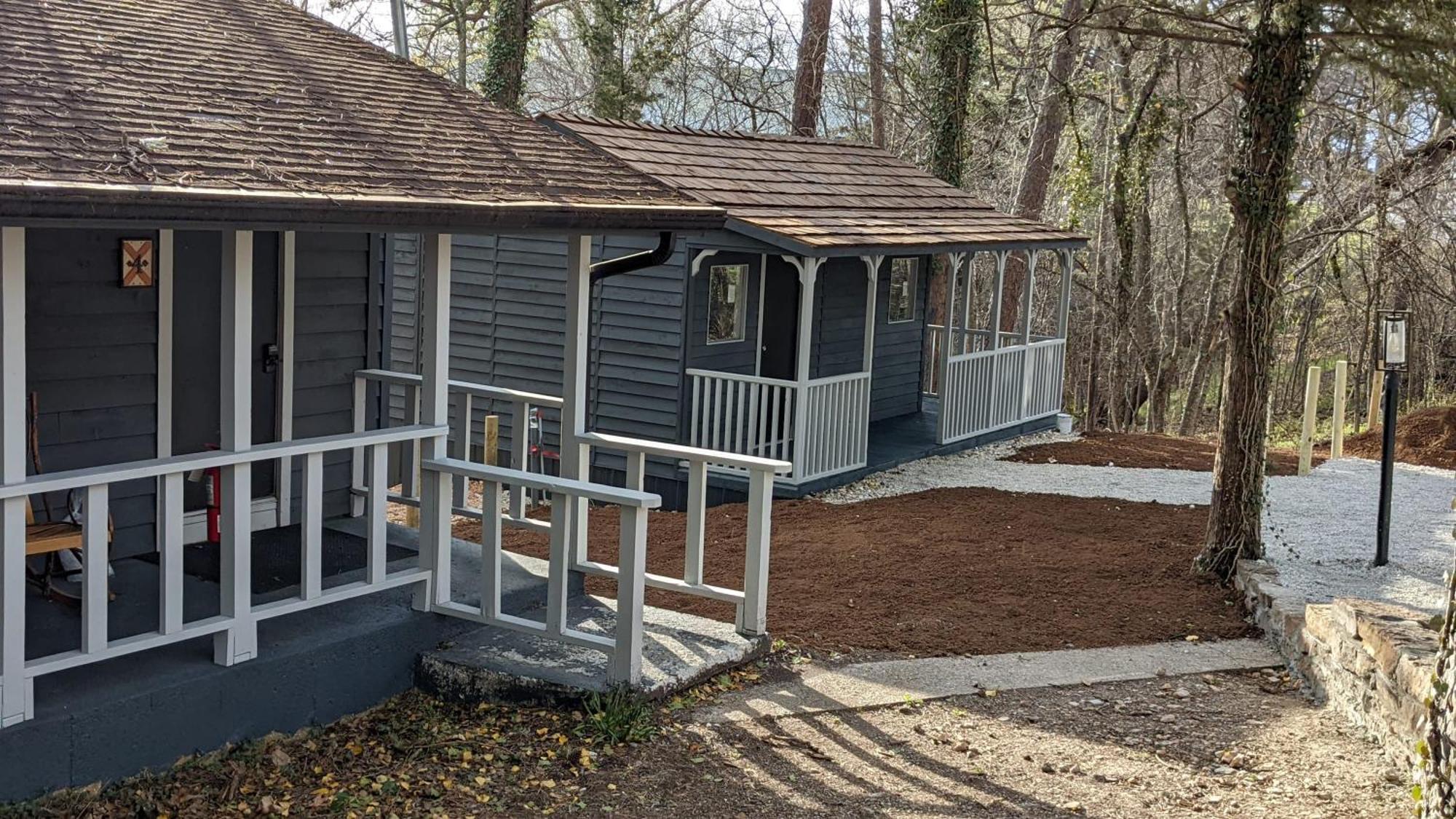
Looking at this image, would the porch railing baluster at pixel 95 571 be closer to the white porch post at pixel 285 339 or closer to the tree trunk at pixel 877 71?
the white porch post at pixel 285 339

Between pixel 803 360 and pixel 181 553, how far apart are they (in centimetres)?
779

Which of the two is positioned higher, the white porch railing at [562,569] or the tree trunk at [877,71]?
the tree trunk at [877,71]

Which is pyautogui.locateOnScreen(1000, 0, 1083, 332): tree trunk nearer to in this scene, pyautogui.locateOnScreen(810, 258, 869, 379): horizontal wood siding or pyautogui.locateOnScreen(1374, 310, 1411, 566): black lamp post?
pyautogui.locateOnScreen(810, 258, 869, 379): horizontal wood siding

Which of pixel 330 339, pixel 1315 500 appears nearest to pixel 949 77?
pixel 1315 500

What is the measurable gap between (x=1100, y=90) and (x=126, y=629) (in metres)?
21.4

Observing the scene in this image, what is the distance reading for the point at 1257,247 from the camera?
9008 mm

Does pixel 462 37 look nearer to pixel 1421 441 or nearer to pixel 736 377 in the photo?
pixel 736 377

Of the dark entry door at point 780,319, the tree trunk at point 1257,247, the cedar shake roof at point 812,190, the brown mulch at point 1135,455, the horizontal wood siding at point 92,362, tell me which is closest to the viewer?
the horizontal wood siding at point 92,362

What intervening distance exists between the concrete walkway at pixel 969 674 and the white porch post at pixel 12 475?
2836mm

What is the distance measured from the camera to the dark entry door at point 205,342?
24.2ft

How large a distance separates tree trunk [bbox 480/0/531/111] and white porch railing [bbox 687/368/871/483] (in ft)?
22.4

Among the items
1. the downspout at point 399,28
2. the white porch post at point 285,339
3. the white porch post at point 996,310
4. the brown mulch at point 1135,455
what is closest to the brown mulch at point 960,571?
the white porch post at point 285,339

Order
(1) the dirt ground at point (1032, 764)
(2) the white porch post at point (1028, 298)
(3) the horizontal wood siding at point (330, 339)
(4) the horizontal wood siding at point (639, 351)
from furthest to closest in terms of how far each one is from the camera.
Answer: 1. (2) the white porch post at point (1028, 298)
2. (4) the horizontal wood siding at point (639, 351)
3. (3) the horizontal wood siding at point (330, 339)
4. (1) the dirt ground at point (1032, 764)

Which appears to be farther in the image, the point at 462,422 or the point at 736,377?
the point at 736,377
